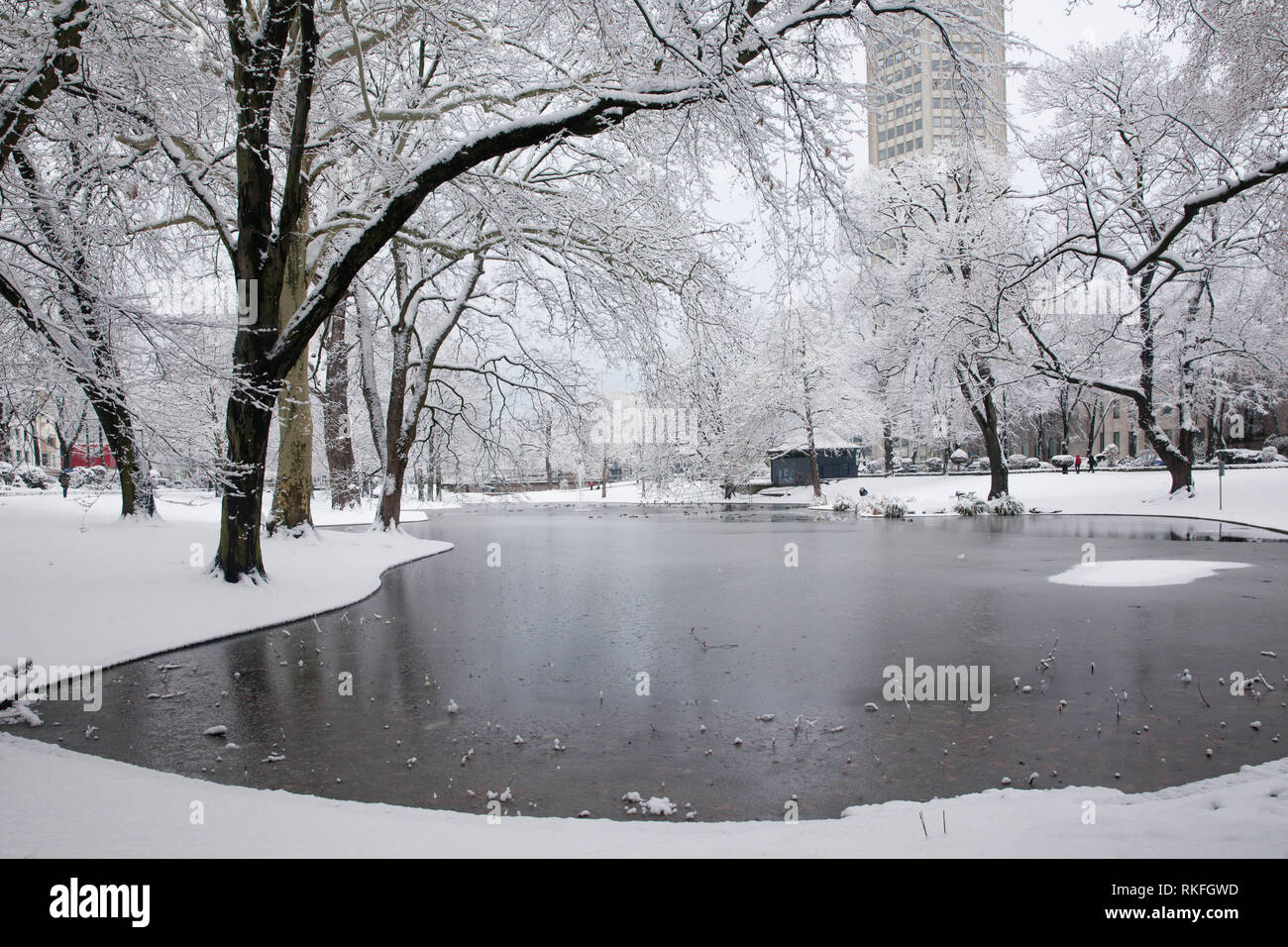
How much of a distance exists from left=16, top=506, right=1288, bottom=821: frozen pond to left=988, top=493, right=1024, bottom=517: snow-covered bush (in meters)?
17.9

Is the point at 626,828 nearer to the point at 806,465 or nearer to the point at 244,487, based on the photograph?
the point at 244,487

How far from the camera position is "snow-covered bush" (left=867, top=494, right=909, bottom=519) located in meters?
32.8

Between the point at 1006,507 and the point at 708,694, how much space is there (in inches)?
1121

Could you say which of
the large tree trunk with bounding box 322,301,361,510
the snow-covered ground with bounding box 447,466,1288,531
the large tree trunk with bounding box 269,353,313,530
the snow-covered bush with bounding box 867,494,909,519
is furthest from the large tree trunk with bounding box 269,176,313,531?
the snow-covered bush with bounding box 867,494,909,519

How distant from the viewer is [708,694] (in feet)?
21.9

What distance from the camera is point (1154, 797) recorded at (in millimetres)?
4266

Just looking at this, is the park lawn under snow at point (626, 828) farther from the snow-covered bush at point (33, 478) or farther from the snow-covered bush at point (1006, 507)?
the snow-covered bush at point (33, 478)

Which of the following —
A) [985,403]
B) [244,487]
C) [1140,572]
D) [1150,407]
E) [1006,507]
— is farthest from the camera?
[985,403]

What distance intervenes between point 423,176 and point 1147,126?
71.7 feet

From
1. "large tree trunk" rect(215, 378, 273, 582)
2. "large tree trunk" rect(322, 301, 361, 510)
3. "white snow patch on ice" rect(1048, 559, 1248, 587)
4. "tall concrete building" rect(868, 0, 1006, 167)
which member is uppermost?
"tall concrete building" rect(868, 0, 1006, 167)

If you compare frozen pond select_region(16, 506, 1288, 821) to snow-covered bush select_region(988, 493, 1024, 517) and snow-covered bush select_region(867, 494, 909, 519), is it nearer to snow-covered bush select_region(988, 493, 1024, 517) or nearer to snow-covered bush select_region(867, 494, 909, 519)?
snow-covered bush select_region(988, 493, 1024, 517)

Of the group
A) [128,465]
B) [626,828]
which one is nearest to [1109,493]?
[128,465]

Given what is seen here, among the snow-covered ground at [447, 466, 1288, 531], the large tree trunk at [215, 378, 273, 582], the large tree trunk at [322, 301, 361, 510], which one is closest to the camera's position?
the large tree trunk at [215, 378, 273, 582]
